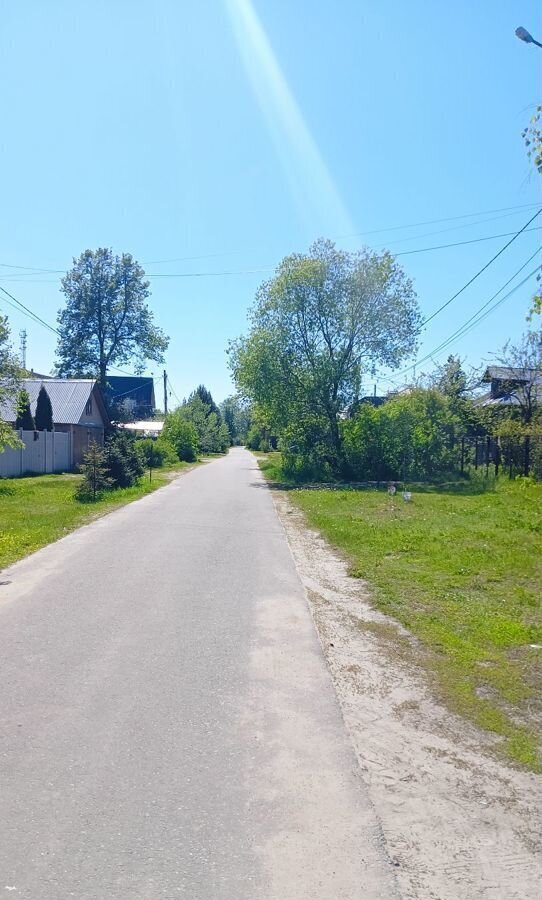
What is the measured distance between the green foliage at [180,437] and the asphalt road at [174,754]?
40.6 metres

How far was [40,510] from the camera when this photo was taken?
17.3 m

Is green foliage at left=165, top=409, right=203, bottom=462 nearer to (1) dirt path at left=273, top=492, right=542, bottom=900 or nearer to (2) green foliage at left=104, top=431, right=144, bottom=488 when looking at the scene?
(2) green foliage at left=104, top=431, right=144, bottom=488

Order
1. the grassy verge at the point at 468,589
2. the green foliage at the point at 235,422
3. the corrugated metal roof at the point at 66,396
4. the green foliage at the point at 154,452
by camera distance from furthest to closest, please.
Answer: the green foliage at the point at 235,422 < the green foliage at the point at 154,452 < the corrugated metal roof at the point at 66,396 < the grassy verge at the point at 468,589

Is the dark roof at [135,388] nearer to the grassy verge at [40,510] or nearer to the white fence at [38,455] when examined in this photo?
the white fence at [38,455]

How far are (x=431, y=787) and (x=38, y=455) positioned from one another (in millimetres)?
28234

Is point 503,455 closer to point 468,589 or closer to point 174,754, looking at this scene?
point 468,589

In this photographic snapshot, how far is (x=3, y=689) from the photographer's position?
5.41 m

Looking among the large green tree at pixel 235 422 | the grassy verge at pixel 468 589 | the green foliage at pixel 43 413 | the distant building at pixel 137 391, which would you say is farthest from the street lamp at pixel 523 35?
the large green tree at pixel 235 422

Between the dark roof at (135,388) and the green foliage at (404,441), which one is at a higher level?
the dark roof at (135,388)

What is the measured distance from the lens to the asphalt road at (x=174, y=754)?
3.21 m

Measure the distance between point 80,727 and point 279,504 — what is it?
1671 centimetres

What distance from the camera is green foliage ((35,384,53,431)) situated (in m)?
32.3

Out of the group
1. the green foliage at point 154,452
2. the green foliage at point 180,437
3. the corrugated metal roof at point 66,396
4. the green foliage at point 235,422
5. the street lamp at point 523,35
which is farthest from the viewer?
the green foliage at point 235,422

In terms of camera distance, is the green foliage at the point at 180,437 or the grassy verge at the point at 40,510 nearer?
the grassy verge at the point at 40,510
